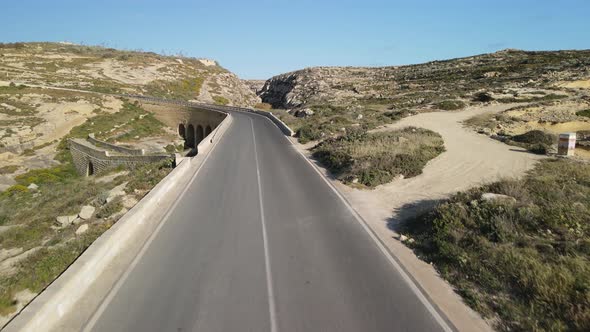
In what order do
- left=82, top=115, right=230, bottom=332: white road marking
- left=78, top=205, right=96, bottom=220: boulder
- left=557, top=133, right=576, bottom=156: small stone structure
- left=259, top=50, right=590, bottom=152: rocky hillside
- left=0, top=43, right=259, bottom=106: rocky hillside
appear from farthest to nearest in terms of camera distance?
left=0, top=43, right=259, bottom=106: rocky hillside
left=259, top=50, right=590, bottom=152: rocky hillside
left=557, top=133, right=576, bottom=156: small stone structure
left=78, top=205, right=96, bottom=220: boulder
left=82, top=115, right=230, bottom=332: white road marking

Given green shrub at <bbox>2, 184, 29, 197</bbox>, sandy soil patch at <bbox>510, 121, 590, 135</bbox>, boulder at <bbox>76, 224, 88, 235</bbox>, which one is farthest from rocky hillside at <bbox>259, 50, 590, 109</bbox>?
boulder at <bbox>76, 224, 88, 235</bbox>

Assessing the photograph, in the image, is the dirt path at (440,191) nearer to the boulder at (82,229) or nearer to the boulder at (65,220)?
the boulder at (82,229)

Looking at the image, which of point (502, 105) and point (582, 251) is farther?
point (502, 105)

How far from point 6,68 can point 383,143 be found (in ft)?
280

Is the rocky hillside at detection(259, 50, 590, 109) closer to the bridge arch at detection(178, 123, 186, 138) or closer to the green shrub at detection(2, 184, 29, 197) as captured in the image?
the bridge arch at detection(178, 123, 186, 138)

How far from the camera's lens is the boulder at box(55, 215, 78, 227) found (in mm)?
14039

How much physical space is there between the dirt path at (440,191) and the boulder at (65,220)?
→ 11.5m

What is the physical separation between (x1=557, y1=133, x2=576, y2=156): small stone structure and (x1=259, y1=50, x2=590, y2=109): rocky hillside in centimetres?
2931

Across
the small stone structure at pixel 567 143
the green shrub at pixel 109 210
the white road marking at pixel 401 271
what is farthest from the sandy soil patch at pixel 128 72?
the small stone structure at pixel 567 143

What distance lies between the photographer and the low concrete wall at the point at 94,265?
602cm

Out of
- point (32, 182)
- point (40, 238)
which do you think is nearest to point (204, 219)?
point (40, 238)

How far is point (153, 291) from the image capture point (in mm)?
7160

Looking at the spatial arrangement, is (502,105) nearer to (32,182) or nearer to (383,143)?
(383,143)

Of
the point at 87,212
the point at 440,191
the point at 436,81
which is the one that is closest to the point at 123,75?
the point at 436,81
